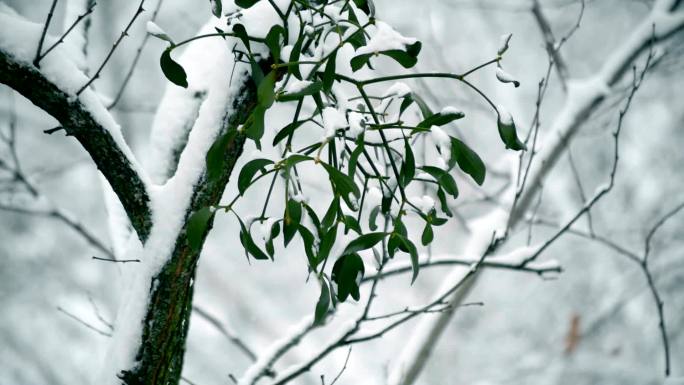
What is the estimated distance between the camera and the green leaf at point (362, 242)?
2.07ft

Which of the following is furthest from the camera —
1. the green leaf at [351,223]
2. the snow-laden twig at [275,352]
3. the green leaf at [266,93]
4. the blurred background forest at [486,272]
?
the blurred background forest at [486,272]

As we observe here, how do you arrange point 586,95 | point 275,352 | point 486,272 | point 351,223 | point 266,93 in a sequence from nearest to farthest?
1. point 266,93
2. point 351,223
3. point 275,352
4. point 586,95
5. point 486,272

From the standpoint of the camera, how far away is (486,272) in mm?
4742

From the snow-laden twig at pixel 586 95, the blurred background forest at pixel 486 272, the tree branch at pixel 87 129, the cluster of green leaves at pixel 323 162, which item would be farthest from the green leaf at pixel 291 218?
the blurred background forest at pixel 486 272

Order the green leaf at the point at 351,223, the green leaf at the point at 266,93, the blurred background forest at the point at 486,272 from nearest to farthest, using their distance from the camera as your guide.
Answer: the green leaf at the point at 266,93
the green leaf at the point at 351,223
the blurred background forest at the point at 486,272

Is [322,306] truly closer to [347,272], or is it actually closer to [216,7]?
[347,272]

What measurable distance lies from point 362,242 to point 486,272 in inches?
172

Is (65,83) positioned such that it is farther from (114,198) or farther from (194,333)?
(194,333)

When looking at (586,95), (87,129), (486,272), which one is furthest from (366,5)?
(486,272)

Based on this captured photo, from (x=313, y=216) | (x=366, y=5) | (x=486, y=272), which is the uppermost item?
(x=486, y=272)

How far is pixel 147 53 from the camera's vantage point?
17.2ft

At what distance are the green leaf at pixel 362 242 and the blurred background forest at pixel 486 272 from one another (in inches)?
130

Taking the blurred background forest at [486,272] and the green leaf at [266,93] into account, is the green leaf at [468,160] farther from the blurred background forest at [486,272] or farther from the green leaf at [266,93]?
the blurred background forest at [486,272]

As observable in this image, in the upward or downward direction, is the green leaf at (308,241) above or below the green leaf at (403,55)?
below
